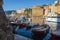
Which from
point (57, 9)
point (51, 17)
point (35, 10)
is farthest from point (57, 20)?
point (35, 10)

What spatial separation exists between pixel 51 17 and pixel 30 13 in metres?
9.51

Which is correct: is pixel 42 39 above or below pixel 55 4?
below

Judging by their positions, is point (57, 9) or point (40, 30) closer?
point (40, 30)

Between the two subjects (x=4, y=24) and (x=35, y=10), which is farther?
Result: (x=35, y=10)

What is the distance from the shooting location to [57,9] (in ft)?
58.9

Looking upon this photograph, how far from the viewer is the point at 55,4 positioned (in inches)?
737

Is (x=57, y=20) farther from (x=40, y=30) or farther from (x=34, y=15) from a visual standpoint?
(x=34, y=15)

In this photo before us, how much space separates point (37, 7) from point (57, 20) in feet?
23.0

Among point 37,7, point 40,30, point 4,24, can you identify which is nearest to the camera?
point 4,24

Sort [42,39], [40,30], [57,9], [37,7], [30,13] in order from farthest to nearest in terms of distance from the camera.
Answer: [30,13] < [37,7] < [57,9] < [40,30] < [42,39]

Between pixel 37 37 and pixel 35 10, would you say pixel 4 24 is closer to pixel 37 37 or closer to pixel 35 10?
pixel 37 37

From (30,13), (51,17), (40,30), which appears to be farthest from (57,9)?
(40,30)

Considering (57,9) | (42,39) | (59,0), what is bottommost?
(42,39)

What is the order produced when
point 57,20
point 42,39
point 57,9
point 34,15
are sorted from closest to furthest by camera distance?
point 42,39 → point 57,20 → point 57,9 → point 34,15
